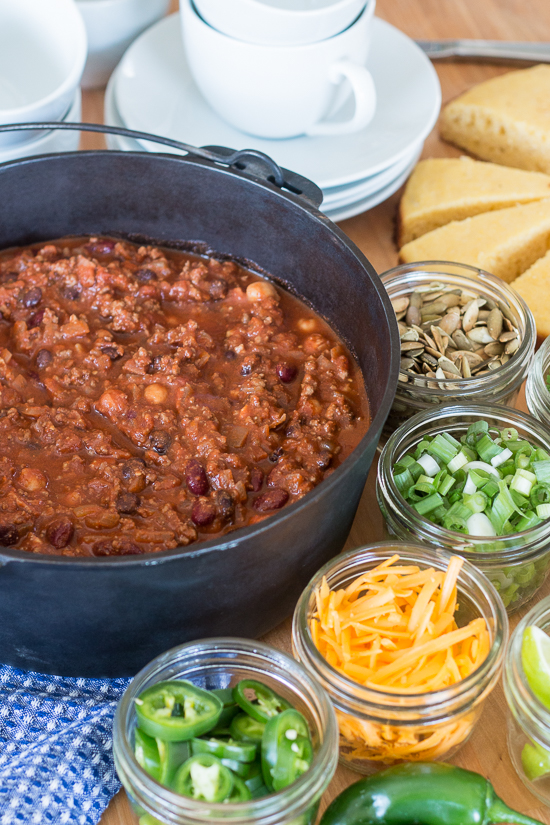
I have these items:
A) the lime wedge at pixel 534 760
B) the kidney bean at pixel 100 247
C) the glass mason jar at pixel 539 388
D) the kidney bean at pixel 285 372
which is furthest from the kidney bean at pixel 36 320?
the lime wedge at pixel 534 760

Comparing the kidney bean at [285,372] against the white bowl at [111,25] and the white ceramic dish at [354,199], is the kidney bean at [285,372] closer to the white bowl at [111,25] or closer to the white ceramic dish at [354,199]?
the white ceramic dish at [354,199]

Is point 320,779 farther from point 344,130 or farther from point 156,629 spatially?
point 344,130

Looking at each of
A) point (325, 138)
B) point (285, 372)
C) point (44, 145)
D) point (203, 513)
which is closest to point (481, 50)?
point (325, 138)

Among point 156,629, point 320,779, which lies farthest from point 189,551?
point 320,779

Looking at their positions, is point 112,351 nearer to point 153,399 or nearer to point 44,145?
point 153,399

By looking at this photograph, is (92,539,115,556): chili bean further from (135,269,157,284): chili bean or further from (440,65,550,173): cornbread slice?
(440,65,550,173): cornbread slice

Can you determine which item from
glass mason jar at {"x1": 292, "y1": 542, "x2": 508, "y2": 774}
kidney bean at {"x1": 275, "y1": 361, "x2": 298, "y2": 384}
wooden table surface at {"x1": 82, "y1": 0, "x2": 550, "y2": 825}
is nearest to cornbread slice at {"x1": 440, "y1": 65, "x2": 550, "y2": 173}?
wooden table surface at {"x1": 82, "y1": 0, "x2": 550, "y2": 825}
